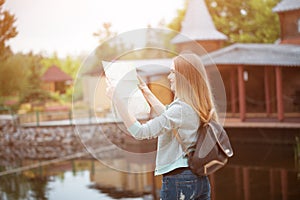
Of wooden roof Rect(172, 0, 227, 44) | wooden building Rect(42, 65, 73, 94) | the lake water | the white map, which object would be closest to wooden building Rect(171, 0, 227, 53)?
wooden roof Rect(172, 0, 227, 44)

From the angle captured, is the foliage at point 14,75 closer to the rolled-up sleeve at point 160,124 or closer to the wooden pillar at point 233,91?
the wooden pillar at point 233,91

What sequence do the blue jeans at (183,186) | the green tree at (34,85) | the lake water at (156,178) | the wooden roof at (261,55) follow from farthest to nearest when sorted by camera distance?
the green tree at (34,85)
the wooden roof at (261,55)
the lake water at (156,178)
the blue jeans at (183,186)

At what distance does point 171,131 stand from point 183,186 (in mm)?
162

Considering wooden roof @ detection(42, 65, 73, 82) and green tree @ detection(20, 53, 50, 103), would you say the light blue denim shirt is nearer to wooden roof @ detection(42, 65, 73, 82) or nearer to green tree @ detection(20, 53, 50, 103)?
green tree @ detection(20, 53, 50, 103)

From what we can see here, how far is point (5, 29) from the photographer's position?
383 inches

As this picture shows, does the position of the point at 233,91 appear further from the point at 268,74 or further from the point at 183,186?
the point at 183,186

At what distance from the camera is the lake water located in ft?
17.8

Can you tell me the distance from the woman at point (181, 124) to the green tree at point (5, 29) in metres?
8.13

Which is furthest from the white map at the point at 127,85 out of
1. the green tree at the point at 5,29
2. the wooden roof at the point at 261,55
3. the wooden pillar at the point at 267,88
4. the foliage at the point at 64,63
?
the foliage at the point at 64,63

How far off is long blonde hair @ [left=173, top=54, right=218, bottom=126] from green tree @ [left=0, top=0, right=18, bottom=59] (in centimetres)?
813

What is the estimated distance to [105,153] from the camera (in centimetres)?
954

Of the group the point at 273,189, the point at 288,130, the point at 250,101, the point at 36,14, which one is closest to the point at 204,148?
the point at 273,189

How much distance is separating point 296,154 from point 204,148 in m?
6.28

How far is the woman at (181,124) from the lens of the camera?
4.66 ft
